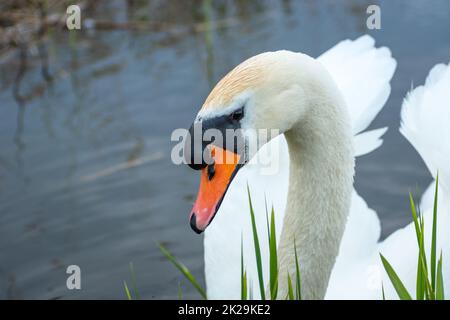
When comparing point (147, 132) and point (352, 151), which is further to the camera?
point (147, 132)

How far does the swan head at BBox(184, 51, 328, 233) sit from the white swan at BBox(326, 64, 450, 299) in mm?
1075

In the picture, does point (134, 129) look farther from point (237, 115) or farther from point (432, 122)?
point (237, 115)

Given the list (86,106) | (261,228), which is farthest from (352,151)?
(86,106)

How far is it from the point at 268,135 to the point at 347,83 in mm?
1713

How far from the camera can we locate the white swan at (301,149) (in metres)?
3.00

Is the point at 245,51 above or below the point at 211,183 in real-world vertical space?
above

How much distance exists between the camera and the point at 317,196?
11.2 feet

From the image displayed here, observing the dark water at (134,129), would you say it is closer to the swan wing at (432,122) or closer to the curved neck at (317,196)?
the swan wing at (432,122)

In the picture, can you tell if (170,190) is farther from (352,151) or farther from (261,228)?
(352,151)

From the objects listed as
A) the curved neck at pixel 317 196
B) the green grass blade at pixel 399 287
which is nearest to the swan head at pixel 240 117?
the curved neck at pixel 317 196

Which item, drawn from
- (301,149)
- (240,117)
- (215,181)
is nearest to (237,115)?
(240,117)

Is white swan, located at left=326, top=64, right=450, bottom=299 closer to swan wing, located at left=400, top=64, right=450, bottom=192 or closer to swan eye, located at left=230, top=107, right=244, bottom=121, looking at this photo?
swan wing, located at left=400, top=64, right=450, bottom=192

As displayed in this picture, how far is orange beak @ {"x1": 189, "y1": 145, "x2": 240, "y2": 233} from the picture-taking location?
2945 millimetres

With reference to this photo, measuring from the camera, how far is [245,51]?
8.08 metres
